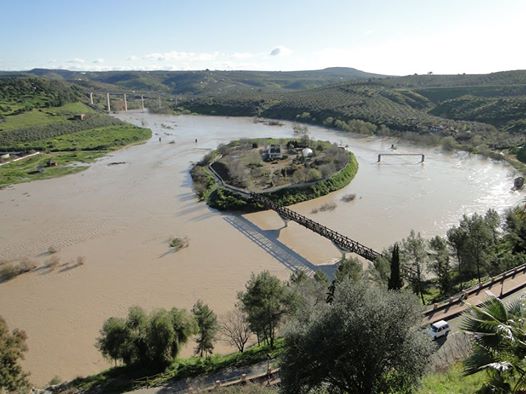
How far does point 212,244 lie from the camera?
31594 mm

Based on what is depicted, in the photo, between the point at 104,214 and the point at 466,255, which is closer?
the point at 466,255

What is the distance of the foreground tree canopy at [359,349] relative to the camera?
347 inches

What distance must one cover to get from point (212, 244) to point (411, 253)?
15.3 metres

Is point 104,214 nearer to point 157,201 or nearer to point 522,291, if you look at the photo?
point 157,201

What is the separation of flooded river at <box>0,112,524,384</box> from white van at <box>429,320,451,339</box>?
36.4ft

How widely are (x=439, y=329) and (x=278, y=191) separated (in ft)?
90.0

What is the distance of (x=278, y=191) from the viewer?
4116 centimetres

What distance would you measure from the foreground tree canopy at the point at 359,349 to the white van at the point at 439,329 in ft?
18.7

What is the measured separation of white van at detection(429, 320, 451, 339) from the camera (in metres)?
14.4

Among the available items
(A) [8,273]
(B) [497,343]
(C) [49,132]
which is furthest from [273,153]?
(C) [49,132]

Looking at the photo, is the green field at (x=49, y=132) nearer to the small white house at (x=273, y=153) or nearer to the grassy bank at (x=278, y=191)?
the grassy bank at (x=278, y=191)

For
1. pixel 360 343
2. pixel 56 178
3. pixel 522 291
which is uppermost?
pixel 360 343

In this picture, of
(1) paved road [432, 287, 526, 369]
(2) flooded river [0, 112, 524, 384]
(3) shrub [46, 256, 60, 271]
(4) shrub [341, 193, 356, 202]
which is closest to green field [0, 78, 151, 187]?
(2) flooded river [0, 112, 524, 384]

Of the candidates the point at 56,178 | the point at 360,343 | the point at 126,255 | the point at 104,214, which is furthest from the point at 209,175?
the point at 360,343
